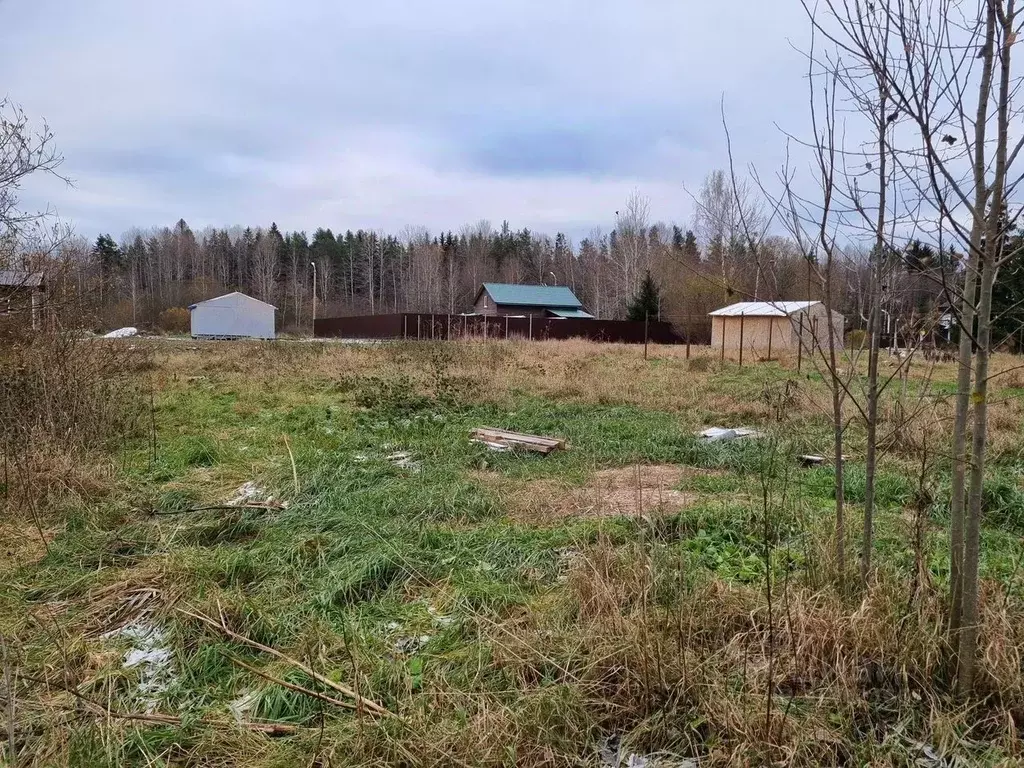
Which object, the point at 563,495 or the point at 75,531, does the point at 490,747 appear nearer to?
the point at 563,495

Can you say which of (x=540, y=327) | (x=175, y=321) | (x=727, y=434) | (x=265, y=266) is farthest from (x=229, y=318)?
(x=727, y=434)

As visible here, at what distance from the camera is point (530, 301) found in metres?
49.9

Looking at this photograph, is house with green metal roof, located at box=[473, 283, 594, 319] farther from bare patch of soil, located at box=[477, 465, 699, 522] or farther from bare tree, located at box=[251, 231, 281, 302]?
bare patch of soil, located at box=[477, 465, 699, 522]

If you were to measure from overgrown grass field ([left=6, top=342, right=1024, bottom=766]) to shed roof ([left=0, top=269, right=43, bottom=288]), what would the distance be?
7.81 ft

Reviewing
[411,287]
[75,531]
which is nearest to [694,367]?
[75,531]

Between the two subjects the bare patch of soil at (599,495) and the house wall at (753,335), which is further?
the house wall at (753,335)

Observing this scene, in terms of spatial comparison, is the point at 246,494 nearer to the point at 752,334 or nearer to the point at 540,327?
the point at 752,334

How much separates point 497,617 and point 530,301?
47373 millimetres

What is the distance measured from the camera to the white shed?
40625 mm

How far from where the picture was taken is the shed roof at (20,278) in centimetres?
699

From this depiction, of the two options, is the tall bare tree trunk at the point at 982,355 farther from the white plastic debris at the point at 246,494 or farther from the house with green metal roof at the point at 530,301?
the house with green metal roof at the point at 530,301

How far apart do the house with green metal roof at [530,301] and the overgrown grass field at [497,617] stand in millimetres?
43790

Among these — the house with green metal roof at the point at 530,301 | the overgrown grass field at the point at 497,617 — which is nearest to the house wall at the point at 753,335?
the overgrown grass field at the point at 497,617

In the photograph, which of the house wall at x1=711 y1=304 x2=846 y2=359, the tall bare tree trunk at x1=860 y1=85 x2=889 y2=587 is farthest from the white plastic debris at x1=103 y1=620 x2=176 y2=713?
the house wall at x1=711 y1=304 x2=846 y2=359
